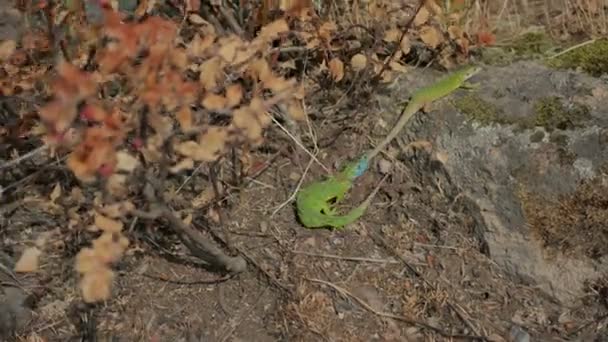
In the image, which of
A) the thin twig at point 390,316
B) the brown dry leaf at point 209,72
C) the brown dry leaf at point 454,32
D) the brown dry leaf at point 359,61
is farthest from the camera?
the brown dry leaf at point 454,32

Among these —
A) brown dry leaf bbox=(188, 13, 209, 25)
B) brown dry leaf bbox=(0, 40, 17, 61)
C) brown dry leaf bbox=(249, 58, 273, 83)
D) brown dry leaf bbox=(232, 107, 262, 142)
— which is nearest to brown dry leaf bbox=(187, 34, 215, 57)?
brown dry leaf bbox=(249, 58, 273, 83)

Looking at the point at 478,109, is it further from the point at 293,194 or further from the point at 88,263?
the point at 88,263

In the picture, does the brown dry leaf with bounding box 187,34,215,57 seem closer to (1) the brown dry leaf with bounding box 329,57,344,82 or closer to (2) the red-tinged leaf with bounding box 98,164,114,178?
(2) the red-tinged leaf with bounding box 98,164,114,178

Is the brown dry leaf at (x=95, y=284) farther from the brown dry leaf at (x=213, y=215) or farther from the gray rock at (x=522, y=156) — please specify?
the gray rock at (x=522, y=156)

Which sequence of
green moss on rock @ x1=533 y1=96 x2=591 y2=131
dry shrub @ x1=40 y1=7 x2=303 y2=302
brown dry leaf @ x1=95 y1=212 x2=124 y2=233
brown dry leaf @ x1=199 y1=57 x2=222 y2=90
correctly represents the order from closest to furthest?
dry shrub @ x1=40 y1=7 x2=303 y2=302 → brown dry leaf @ x1=95 y1=212 x2=124 y2=233 → brown dry leaf @ x1=199 y1=57 x2=222 y2=90 → green moss on rock @ x1=533 y1=96 x2=591 y2=131

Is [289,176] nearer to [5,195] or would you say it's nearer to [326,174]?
[326,174]

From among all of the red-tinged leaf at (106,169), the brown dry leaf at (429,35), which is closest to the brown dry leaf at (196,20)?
the brown dry leaf at (429,35)

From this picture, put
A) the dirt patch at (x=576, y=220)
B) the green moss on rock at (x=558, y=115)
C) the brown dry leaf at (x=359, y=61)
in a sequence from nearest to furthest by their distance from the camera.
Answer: the dirt patch at (x=576, y=220) < the green moss on rock at (x=558, y=115) < the brown dry leaf at (x=359, y=61)
